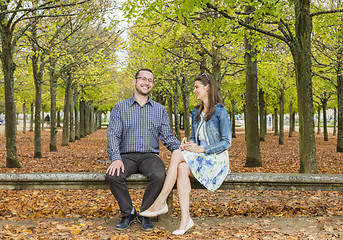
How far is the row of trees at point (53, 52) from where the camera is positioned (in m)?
9.39

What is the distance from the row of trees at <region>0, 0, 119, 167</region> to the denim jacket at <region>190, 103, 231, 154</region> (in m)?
4.21

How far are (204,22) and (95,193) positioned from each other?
488cm

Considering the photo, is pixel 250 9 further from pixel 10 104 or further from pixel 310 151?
pixel 10 104

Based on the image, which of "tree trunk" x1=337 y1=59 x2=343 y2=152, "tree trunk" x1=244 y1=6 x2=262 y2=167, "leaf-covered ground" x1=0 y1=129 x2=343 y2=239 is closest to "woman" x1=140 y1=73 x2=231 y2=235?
"leaf-covered ground" x1=0 y1=129 x2=343 y2=239

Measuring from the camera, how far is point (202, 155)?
4.30 meters

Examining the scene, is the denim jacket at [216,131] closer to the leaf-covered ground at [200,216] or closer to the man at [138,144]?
the man at [138,144]

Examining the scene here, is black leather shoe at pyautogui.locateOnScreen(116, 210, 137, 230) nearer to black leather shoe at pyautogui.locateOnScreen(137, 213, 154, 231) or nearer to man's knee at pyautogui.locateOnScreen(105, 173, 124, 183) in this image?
black leather shoe at pyautogui.locateOnScreen(137, 213, 154, 231)

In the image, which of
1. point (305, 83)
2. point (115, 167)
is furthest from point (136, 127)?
point (305, 83)

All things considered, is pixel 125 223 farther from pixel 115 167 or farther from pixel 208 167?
pixel 208 167

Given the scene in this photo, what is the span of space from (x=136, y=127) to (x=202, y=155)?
927 millimetres

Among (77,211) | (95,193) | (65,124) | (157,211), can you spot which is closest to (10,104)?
(95,193)

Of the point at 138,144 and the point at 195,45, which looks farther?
the point at 195,45

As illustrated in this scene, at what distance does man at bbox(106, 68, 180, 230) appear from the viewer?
421 cm

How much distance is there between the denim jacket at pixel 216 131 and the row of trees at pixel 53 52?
4.21m
